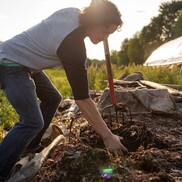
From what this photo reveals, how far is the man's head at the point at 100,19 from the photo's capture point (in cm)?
279

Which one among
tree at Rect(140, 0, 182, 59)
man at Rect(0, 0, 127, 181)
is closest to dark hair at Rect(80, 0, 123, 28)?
man at Rect(0, 0, 127, 181)

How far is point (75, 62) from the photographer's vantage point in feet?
8.89

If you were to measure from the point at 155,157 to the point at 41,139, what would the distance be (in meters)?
1.47

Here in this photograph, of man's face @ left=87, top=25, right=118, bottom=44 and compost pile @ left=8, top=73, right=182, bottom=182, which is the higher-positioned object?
man's face @ left=87, top=25, right=118, bottom=44

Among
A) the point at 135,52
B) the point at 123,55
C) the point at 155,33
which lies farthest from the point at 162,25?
the point at 123,55

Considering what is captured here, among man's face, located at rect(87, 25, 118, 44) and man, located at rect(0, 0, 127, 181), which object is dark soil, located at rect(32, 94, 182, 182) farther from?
man's face, located at rect(87, 25, 118, 44)

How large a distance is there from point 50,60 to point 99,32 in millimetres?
440

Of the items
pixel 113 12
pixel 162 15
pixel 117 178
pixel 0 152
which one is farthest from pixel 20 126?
pixel 162 15

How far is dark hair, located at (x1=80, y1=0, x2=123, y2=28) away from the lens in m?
2.78

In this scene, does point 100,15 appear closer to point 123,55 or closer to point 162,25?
point 162,25

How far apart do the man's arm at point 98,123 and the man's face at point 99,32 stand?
17.7 inches

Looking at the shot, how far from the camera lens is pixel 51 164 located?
3051 mm

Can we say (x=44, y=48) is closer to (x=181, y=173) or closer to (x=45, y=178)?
(x=45, y=178)

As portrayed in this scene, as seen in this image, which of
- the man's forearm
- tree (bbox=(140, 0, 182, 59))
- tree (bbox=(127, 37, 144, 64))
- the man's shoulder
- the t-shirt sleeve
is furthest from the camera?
tree (bbox=(140, 0, 182, 59))
